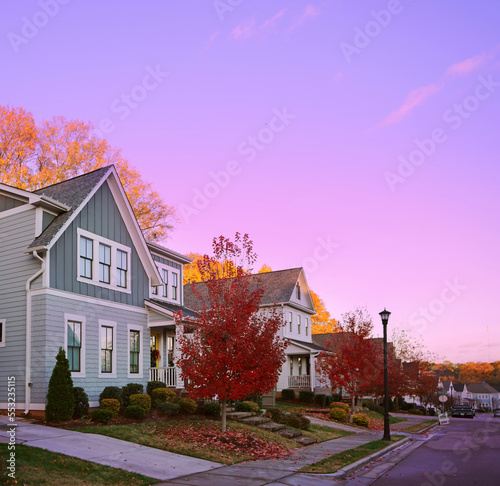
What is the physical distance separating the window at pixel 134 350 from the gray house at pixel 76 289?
40 millimetres

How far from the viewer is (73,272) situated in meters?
18.7

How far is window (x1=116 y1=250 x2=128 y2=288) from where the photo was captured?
70.0ft

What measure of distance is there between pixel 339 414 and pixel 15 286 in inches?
658

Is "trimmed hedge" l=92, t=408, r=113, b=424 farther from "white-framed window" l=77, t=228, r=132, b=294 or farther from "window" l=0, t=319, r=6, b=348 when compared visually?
"white-framed window" l=77, t=228, r=132, b=294

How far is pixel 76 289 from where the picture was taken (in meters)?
18.8

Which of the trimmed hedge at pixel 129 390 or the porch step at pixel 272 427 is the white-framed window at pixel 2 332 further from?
the porch step at pixel 272 427

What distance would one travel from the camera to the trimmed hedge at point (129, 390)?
19219 mm

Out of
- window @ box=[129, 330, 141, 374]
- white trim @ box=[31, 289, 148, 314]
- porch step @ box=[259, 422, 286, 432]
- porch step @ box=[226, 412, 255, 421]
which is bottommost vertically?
porch step @ box=[259, 422, 286, 432]

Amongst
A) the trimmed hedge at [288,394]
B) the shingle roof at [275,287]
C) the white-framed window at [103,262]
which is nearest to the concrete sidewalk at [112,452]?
the white-framed window at [103,262]

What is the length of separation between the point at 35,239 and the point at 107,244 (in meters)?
3.17

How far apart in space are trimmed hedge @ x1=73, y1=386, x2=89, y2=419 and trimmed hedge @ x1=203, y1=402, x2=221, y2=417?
4.36m

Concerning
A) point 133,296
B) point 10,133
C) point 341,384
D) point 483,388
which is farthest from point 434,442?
point 483,388

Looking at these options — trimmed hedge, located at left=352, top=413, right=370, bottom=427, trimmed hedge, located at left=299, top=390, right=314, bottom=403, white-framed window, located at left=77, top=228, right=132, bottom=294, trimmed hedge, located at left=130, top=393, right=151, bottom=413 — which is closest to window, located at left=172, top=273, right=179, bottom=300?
white-framed window, located at left=77, top=228, right=132, bottom=294

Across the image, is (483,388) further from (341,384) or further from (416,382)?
(341,384)
